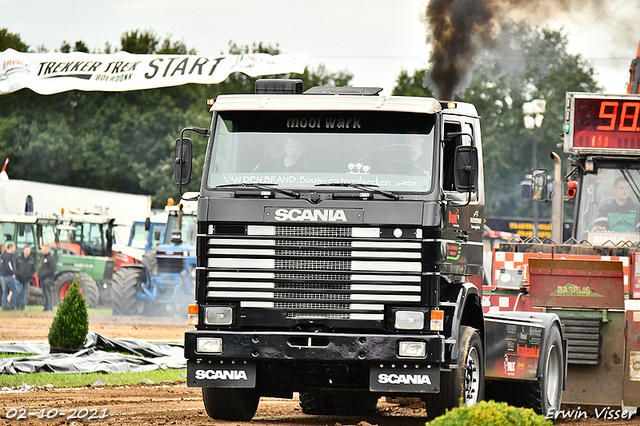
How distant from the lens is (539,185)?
16.3 meters

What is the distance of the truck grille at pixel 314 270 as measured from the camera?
347 inches

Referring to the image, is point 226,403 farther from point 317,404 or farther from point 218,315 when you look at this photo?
point 317,404

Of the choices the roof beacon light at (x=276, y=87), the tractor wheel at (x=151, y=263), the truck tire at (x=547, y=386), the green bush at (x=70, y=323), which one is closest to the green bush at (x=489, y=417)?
the roof beacon light at (x=276, y=87)

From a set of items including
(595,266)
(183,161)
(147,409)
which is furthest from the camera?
(595,266)

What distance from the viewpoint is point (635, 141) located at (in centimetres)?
1609

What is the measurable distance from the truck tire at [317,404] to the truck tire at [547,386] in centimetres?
199

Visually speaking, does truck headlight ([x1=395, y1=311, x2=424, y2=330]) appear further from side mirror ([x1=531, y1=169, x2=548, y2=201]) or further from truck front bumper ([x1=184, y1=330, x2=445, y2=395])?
side mirror ([x1=531, y1=169, x2=548, y2=201])

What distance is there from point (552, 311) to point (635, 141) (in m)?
5.02

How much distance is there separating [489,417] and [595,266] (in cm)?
643

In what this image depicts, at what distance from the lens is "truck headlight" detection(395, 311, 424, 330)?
8773mm

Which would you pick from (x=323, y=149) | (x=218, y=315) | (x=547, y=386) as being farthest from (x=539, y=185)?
(x=218, y=315)

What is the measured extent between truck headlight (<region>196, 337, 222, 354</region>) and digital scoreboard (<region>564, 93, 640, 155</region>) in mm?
8969

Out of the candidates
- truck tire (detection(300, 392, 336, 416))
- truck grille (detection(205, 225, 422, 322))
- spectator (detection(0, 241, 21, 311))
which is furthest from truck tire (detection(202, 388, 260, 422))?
spectator (detection(0, 241, 21, 311))

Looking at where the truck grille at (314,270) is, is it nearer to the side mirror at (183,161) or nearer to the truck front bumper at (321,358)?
the truck front bumper at (321,358)
